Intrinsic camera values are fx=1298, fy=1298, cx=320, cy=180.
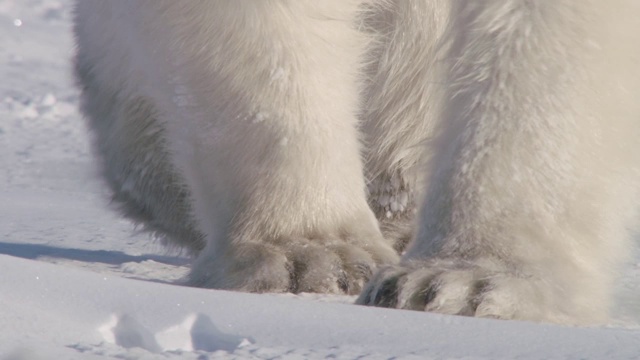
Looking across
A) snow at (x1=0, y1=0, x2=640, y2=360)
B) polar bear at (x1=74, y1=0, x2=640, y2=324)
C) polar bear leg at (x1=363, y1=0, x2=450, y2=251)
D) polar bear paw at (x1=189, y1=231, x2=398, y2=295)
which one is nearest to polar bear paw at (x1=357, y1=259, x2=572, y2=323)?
polar bear at (x1=74, y1=0, x2=640, y2=324)

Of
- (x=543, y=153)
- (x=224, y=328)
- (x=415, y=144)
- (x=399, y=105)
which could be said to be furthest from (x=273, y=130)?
(x=224, y=328)

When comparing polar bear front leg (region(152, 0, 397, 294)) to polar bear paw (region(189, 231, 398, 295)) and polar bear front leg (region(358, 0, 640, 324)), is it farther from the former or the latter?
polar bear front leg (region(358, 0, 640, 324))

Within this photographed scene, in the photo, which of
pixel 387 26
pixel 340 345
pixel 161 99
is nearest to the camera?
pixel 340 345

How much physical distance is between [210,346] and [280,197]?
36.5 inches

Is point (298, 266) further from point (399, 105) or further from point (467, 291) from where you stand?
point (399, 105)

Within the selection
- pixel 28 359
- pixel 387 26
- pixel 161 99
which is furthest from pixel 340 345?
pixel 387 26

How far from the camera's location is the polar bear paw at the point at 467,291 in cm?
190

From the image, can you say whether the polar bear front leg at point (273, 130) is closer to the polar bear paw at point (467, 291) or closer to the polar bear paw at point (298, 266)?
the polar bear paw at point (298, 266)

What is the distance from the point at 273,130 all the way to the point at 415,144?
0.28 m

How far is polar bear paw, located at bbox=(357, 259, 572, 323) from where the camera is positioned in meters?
1.90

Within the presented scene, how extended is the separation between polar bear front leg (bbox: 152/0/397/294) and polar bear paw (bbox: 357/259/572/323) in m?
0.31

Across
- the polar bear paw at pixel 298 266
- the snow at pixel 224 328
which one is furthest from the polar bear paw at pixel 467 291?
the polar bear paw at pixel 298 266

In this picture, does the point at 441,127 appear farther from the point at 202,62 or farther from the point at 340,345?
the point at 340,345

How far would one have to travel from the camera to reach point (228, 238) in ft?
7.95
